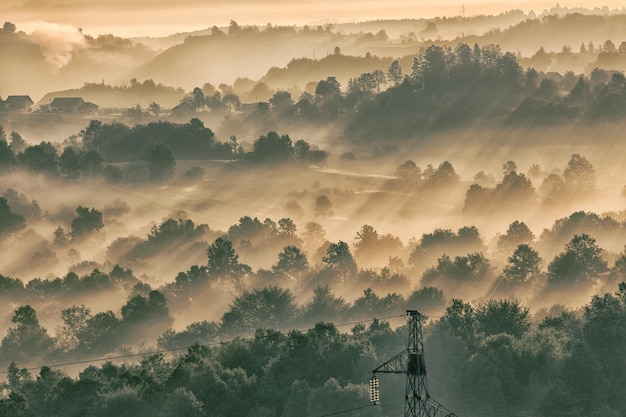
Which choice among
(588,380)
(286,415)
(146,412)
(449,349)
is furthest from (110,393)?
(588,380)

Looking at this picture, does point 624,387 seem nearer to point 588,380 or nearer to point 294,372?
point 588,380

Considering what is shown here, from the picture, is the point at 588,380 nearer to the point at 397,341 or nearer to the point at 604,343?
the point at 604,343

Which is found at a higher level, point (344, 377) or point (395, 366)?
point (395, 366)

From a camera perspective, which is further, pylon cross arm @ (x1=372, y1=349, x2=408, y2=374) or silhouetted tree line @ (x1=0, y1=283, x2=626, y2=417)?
silhouetted tree line @ (x1=0, y1=283, x2=626, y2=417)

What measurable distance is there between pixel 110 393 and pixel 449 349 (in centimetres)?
3893

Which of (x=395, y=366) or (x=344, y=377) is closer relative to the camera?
(x=395, y=366)

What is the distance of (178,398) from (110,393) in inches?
328

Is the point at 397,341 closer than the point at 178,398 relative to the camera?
No

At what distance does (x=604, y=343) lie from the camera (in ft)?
583

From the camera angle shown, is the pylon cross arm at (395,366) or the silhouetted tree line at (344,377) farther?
the silhouetted tree line at (344,377)

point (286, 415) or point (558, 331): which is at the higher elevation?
point (558, 331)

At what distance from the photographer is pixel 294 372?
173000 mm

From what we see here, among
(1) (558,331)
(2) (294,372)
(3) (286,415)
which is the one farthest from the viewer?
(1) (558,331)

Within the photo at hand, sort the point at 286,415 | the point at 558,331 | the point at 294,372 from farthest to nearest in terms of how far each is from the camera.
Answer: the point at 558,331 → the point at 294,372 → the point at 286,415
